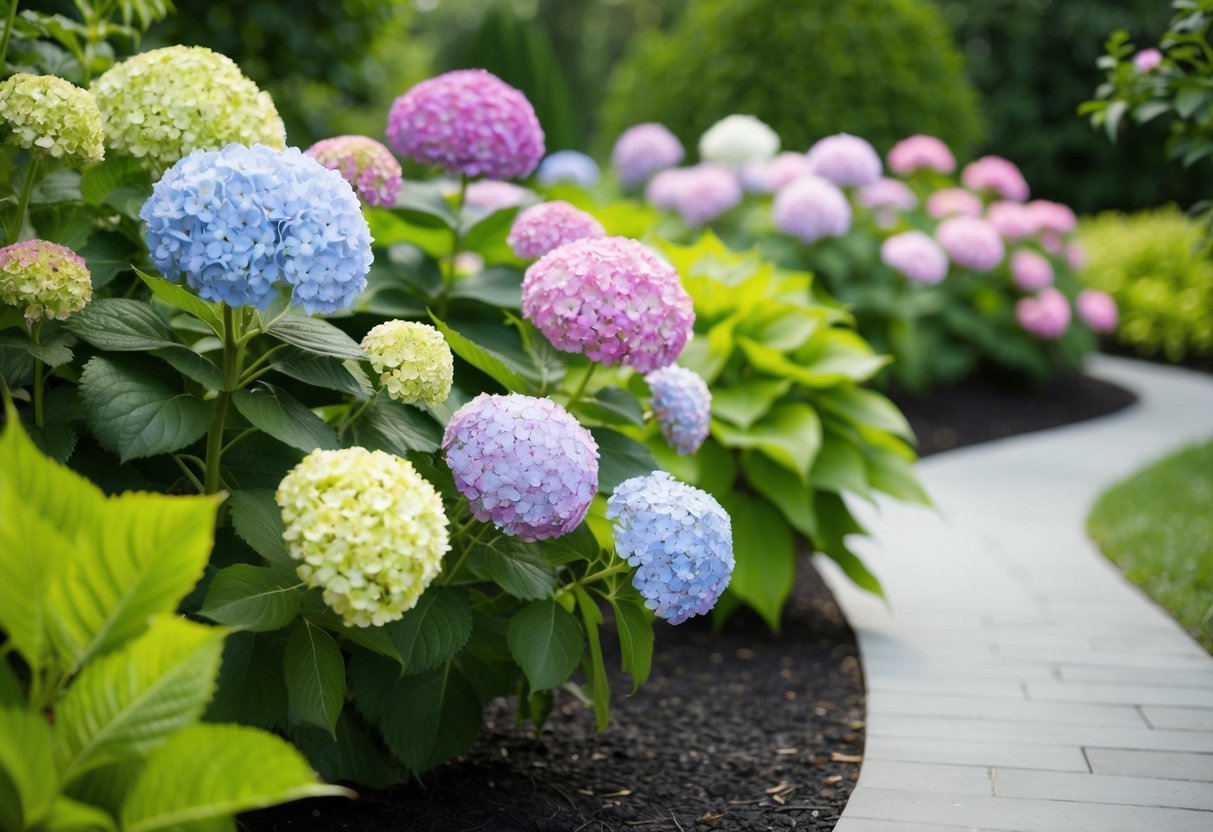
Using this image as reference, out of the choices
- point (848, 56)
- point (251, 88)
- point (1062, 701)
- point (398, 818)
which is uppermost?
point (848, 56)

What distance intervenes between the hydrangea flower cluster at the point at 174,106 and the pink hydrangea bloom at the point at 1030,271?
6.08 m

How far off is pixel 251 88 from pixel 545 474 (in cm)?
94

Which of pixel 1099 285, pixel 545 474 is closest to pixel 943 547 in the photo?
pixel 545 474

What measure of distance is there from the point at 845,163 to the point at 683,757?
3.79 meters

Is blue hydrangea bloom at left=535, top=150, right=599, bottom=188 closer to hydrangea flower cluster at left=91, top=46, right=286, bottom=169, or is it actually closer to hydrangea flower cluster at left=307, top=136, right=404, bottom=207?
hydrangea flower cluster at left=307, top=136, right=404, bottom=207

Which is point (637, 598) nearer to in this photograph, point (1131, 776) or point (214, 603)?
point (214, 603)

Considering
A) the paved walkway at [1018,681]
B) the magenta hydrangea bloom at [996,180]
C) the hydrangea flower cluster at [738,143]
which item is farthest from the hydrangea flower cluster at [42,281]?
the magenta hydrangea bloom at [996,180]

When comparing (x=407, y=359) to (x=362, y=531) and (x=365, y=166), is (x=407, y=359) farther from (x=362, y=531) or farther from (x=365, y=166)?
(x=365, y=166)

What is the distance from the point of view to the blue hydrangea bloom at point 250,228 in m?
1.65

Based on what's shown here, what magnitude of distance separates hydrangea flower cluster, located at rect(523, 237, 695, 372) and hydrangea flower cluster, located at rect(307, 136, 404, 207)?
0.42 meters

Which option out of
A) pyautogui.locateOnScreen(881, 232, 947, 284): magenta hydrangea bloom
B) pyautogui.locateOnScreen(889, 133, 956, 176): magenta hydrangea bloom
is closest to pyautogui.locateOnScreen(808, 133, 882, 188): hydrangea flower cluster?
pyautogui.locateOnScreen(881, 232, 947, 284): magenta hydrangea bloom

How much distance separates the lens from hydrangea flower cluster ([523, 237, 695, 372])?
6.81 feet

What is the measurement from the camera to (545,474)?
1.80 meters

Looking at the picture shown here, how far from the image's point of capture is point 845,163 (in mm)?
5727
